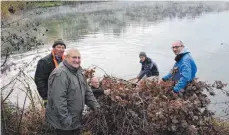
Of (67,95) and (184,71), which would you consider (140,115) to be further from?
(67,95)

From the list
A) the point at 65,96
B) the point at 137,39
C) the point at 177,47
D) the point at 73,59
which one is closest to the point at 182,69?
the point at 177,47

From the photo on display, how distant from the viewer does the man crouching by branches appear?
4297 millimetres

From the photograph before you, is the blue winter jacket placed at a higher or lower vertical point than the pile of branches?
higher

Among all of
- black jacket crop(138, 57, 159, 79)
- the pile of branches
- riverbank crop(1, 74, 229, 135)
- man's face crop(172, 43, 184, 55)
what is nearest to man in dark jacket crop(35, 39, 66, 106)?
riverbank crop(1, 74, 229, 135)

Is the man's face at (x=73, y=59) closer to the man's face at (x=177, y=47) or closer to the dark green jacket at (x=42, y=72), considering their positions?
the dark green jacket at (x=42, y=72)

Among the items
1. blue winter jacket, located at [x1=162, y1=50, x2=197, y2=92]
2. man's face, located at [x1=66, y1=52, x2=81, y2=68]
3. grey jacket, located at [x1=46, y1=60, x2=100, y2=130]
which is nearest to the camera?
grey jacket, located at [x1=46, y1=60, x2=100, y2=130]

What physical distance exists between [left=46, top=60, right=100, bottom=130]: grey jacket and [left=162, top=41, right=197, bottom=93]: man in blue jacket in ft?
7.23

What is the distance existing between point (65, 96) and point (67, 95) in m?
0.07

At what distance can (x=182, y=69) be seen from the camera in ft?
20.5

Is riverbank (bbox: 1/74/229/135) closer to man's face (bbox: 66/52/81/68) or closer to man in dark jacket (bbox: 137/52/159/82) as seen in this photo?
man's face (bbox: 66/52/81/68)

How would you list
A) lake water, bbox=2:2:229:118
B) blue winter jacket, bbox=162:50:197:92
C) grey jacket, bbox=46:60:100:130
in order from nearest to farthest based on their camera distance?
grey jacket, bbox=46:60:100:130
blue winter jacket, bbox=162:50:197:92
lake water, bbox=2:2:229:118

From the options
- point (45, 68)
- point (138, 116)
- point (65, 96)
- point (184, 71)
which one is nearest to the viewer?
point (65, 96)

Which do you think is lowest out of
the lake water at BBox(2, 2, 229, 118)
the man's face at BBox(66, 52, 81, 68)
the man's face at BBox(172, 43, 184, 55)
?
the lake water at BBox(2, 2, 229, 118)

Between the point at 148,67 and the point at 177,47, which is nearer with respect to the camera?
the point at 177,47
